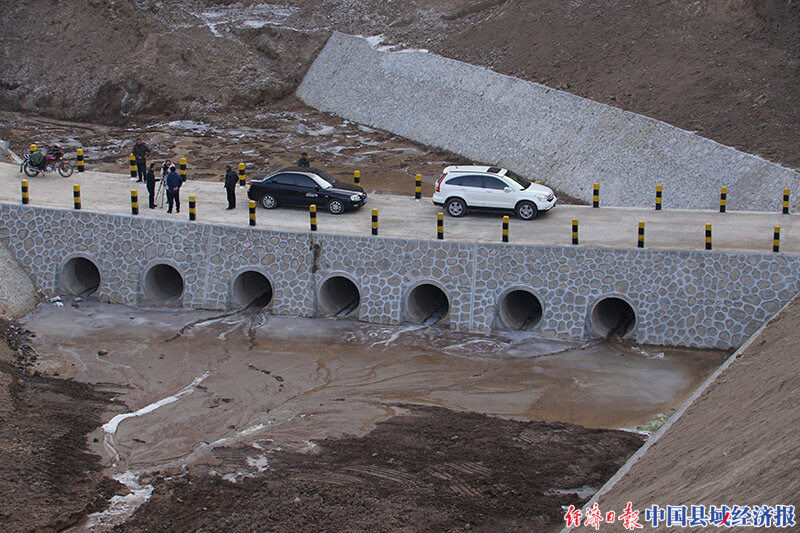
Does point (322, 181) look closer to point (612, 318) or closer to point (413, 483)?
point (612, 318)

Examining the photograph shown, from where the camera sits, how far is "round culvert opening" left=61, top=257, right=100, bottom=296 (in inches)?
1171

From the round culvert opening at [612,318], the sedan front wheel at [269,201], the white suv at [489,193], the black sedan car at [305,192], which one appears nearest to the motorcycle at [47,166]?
the black sedan car at [305,192]

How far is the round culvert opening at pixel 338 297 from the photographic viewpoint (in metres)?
28.2

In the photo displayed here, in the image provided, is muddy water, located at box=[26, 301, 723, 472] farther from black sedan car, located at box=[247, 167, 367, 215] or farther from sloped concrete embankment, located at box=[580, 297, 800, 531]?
black sedan car, located at box=[247, 167, 367, 215]

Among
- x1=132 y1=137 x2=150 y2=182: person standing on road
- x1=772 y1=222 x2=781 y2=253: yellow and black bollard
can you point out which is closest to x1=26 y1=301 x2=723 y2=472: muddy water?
x1=772 y1=222 x2=781 y2=253: yellow and black bollard

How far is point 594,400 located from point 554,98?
64.8 feet

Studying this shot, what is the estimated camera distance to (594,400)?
23.0 m

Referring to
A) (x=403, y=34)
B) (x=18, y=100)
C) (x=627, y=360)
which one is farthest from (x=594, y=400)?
(x=18, y=100)

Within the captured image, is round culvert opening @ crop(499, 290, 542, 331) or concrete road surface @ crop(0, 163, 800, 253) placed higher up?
concrete road surface @ crop(0, 163, 800, 253)

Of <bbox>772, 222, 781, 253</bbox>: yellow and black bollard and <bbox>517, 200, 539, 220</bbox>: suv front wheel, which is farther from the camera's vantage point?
<bbox>517, 200, 539, 220</bbox>: suv front wheel

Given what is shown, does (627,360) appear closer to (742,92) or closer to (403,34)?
(742,92)

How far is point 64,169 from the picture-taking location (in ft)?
110

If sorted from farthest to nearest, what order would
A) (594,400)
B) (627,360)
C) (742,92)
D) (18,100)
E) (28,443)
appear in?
1. (18,100)
2. (742,92)
3. (627,360)
4. (594,400)
5. (28,443)

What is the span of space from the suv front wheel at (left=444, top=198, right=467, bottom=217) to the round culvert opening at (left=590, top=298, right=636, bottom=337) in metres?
4.98
